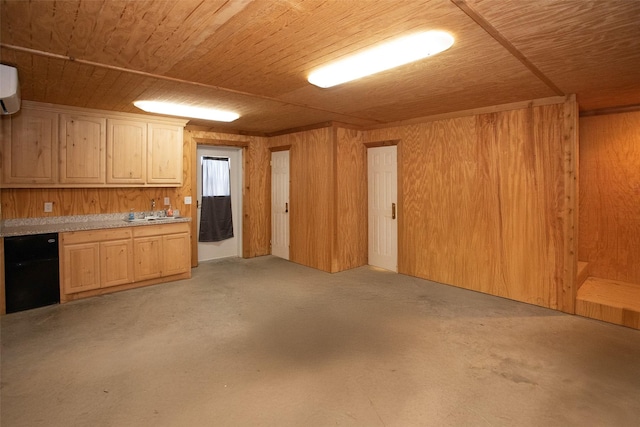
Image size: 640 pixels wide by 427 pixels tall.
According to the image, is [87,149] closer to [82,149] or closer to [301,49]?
[82,149]

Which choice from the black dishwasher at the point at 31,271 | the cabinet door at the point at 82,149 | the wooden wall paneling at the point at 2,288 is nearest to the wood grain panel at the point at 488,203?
the cabinet door at the point at 82,149

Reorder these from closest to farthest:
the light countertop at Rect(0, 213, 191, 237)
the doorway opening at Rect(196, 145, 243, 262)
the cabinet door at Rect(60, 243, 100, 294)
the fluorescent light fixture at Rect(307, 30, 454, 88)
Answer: the fluorescent light fixture at Rect(307, 30, 454, 88)
the light countertop at Rect(0, 213, 191, 237)
the cabinet door at Rect(60, 243, 100, 294)
the doorway opening at Rect(196, 145, 243, 262)

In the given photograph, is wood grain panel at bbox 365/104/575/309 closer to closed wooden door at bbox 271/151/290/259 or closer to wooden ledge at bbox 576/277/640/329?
wooden ledge at bbox 576/277/640/329

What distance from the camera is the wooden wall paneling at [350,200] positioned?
5484 mm

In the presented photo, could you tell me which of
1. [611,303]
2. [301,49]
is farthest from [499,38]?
[611,303]

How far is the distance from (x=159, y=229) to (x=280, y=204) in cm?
237

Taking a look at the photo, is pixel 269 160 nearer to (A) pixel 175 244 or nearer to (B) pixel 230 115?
(B) pixel 230 115

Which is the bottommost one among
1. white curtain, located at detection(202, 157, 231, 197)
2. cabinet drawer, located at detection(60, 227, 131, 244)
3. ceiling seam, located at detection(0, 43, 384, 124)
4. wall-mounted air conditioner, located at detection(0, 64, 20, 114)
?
cabinet drawer, located at detection(60, 227, 131, 244)

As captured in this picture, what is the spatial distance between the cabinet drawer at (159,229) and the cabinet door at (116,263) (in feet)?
0.57

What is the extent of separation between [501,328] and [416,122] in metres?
3.07

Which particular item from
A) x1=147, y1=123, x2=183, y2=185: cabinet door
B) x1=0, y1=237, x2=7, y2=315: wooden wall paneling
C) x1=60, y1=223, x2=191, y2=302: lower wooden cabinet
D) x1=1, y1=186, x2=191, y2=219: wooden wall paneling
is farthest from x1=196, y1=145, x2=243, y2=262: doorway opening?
x1=0, y1=237, x2=7, y2=315: wooden wall paneling

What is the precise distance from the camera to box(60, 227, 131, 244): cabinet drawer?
13.2 ft

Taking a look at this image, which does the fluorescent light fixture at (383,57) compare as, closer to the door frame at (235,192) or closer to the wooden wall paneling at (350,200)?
the wooden wall paneling at (350,200)

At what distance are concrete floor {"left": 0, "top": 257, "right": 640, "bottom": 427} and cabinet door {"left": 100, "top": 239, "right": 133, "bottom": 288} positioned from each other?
218 millimetres
